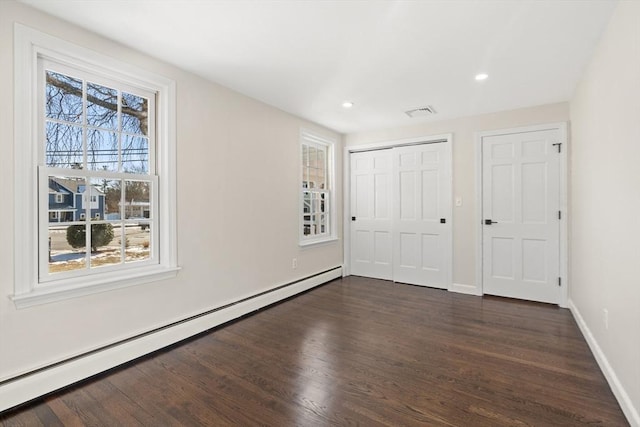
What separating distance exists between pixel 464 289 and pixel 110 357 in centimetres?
400

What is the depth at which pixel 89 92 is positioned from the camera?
2.33 metres

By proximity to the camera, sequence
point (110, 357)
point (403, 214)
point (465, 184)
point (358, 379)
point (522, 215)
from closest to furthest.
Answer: point (358, 379) → point (110, 357) → point (522, 215) → point (465, 184) → point (403, 214)

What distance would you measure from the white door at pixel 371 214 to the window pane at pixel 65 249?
12.5ft

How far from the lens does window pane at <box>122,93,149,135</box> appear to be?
2.55 meters

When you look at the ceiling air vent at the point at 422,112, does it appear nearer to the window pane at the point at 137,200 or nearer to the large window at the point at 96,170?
the large window at the point at 96,170

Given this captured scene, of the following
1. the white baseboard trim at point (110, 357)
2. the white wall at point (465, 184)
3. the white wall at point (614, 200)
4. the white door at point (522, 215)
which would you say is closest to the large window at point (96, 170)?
the white baseboard trim at point (110, 357)

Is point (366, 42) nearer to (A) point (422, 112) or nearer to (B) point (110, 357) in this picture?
(A) point (422, 112)

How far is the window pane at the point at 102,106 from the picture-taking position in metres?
2.33

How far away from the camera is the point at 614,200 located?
6.58 ft

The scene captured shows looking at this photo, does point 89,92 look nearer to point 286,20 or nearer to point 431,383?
point 286,20

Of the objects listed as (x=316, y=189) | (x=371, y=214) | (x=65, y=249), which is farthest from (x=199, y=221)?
(x=371, y=214)

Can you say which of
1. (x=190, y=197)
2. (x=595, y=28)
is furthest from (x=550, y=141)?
(x=190, y=197)

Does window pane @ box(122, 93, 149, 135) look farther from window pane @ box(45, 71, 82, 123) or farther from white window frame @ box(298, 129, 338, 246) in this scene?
white window frame @ box(298, 129, 338, 246)

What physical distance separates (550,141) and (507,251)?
141 centimetres
